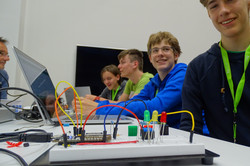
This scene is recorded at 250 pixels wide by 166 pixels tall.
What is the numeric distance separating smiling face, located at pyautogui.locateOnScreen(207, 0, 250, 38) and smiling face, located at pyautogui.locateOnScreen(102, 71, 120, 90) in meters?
1.67

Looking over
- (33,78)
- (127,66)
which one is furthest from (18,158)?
(127,66)

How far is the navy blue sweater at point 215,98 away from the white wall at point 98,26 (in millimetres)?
1961

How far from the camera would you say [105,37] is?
2.76 meters

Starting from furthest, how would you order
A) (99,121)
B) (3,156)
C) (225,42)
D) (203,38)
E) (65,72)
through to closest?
1. (203,38)
2. (65,72)
3. (225,42)
4. (99,121)
5. (3,156)

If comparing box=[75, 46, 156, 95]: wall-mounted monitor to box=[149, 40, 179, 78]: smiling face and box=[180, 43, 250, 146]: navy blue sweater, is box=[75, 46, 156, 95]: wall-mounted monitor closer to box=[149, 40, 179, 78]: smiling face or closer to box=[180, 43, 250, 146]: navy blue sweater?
box=[149, 40, 179, 78]: smiling face

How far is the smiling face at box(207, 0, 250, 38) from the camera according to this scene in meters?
0.86

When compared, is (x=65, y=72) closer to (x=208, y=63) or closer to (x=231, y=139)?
(x=208, y=63)

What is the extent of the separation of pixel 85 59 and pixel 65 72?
0.34m

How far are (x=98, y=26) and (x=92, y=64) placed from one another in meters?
0.61

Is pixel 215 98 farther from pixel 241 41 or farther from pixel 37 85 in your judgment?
pixel 37 85

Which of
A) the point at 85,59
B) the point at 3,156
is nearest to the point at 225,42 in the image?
the point at 3,156

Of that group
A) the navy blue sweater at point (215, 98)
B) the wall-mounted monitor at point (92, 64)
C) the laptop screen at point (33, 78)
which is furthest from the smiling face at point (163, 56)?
the wall-mounted monitor at point (92, 64)

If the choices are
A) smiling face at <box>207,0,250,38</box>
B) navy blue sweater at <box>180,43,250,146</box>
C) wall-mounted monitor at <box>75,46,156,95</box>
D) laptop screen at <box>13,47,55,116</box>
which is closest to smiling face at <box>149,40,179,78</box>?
navy blue sweater at <box>180,43,250,146</box>

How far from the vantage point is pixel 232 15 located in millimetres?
868
